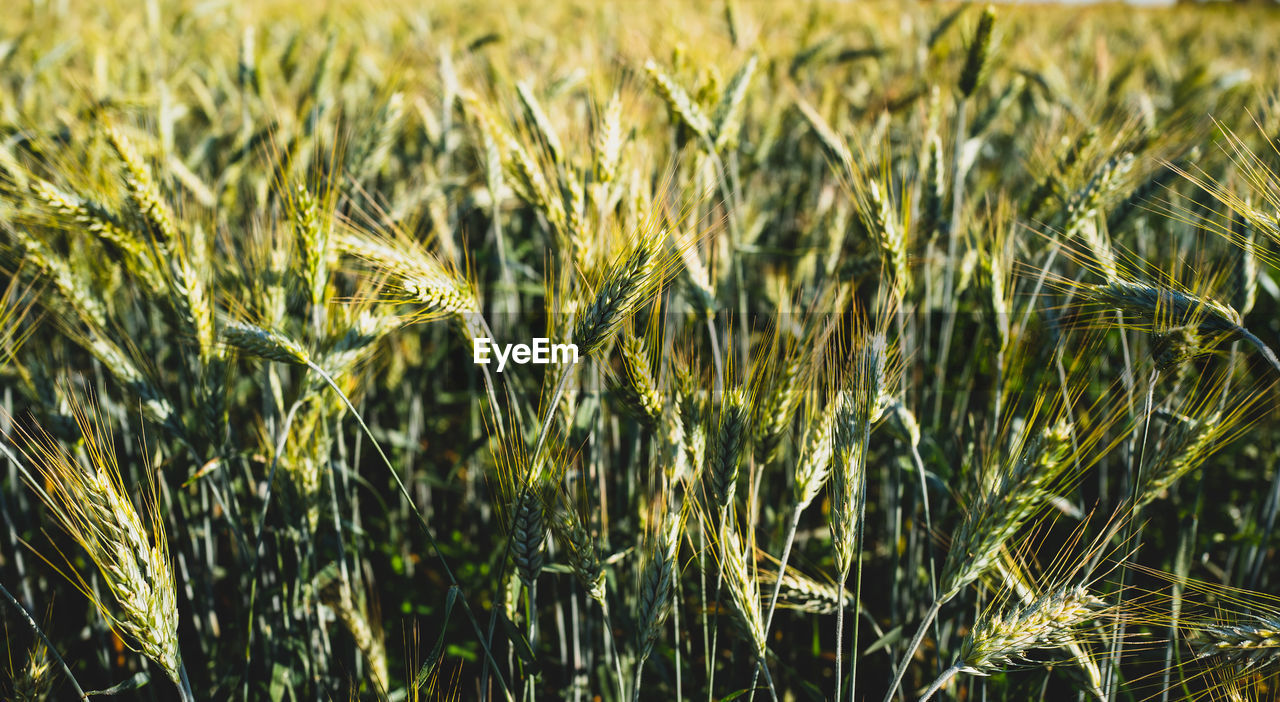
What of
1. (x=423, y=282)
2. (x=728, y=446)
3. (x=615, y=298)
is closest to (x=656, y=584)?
(x=728, y=446)

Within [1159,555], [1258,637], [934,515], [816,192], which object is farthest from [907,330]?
[816,192]

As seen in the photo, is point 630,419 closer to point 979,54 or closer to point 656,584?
point 656,584

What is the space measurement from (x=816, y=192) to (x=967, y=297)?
37.4 inches

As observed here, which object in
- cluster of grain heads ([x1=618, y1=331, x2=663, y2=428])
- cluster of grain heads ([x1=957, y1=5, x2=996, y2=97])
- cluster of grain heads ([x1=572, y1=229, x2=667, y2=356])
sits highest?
cluster of grain heads ([x1=957, y1=5, x2=996, y2=97])

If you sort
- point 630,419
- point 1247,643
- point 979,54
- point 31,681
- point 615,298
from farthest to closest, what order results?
point 979,54, point 630,419, point 31,681, point 615,298, point 1247,643

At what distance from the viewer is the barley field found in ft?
3.62

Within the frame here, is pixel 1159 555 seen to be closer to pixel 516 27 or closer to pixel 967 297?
pixel 967 297

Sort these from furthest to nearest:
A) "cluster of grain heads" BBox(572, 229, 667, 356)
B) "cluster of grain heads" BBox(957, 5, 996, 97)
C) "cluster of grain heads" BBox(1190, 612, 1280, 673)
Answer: "cluster of grain heads" BBox(957, 5, 996, 97) → "cluster of grain heads" BBox(572, 229, 667, 356) → "cluster of grain heads" BBox(1190, 612, 1280, 673)

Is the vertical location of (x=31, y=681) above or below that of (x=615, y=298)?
below

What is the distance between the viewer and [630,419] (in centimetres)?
169

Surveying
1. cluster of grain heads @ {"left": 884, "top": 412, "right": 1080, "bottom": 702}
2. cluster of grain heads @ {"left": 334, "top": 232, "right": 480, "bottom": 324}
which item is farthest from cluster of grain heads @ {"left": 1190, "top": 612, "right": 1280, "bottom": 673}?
cluster of grain heads @ {"left": 334, "top": 232, "right": 480, "bottom": 324}

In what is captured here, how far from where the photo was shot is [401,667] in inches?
73.1

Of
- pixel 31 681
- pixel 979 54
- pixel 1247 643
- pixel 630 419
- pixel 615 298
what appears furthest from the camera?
pixel 979 54

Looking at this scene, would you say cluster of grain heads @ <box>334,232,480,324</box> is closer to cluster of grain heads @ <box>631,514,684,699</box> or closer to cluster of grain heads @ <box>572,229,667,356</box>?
cluster of grain heads @ <box>572,229,667,356</box>
